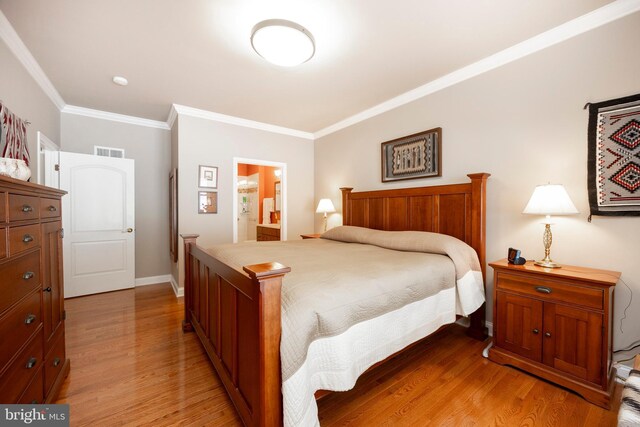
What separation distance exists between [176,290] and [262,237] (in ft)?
7.23

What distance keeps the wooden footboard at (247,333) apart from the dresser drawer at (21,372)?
2.79 ft

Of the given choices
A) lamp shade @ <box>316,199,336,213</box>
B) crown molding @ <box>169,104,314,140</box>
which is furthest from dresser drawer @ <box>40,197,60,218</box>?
lamp shade @ <box>316,199,336,213</box>

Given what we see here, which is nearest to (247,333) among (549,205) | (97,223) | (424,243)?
(424,243)

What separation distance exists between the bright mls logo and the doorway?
3418 millimetres

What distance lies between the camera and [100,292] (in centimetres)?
365

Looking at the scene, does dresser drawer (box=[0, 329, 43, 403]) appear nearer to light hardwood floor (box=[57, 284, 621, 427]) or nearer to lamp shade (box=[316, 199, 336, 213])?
light hardwood floor (box=[57, 284, 621, 427])

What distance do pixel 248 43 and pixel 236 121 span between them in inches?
76.1

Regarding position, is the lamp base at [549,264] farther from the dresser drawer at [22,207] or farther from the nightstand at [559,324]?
the dresser drawer at [22,207]

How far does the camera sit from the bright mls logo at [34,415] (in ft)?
3.43

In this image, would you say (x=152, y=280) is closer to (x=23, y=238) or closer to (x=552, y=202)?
(x=23, y=238)

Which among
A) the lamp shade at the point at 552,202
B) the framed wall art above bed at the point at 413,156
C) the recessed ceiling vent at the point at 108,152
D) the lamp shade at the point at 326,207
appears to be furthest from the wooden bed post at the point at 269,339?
the recessed ceiling vent at the point at 108,152

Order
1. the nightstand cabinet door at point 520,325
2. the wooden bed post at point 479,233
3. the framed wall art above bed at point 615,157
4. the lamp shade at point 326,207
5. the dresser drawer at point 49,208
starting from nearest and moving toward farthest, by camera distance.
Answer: the dresser drawer at point 49,208 → the framed wall art above bed at point 615,157 → the nightstand cabinet door at point 520,325 → the wooden bed post at point 479,233 → the lamp shade at point 326,207

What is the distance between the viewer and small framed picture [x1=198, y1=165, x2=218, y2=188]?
12.3 ft

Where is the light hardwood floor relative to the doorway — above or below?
below
